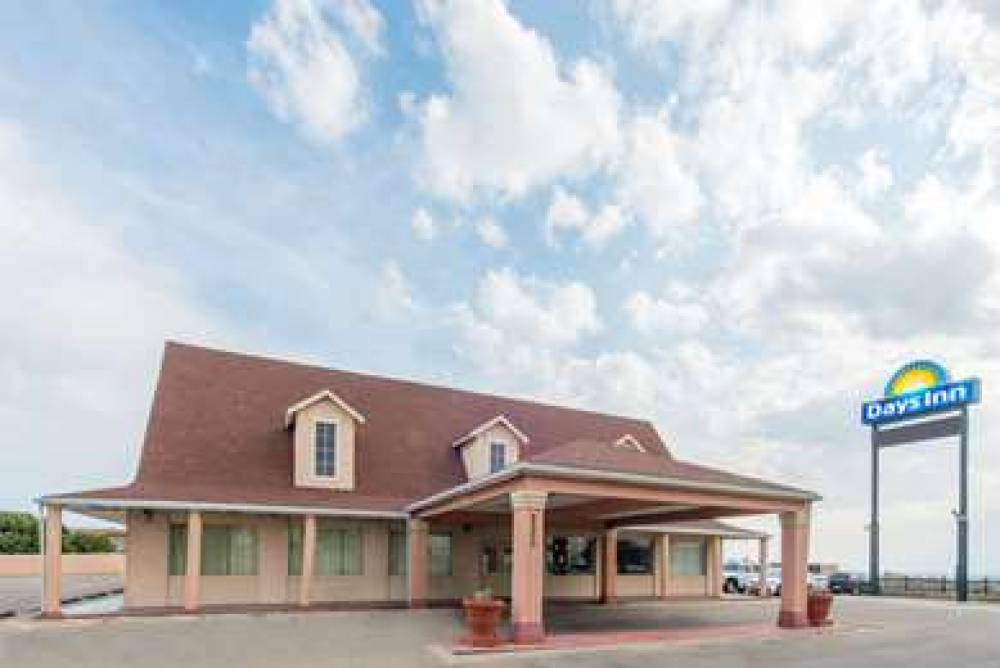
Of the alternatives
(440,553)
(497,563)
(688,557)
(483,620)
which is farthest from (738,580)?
(483,620)

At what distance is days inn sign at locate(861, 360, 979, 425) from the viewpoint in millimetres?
33344

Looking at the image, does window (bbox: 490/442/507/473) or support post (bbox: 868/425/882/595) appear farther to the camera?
support post (bbox: 868/425/882/595)

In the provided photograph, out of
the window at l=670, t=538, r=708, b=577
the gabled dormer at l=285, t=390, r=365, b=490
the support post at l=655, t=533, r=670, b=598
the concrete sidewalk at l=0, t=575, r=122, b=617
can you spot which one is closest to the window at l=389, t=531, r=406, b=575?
the gabled dormer at l=285, t=390, r=365, b=490

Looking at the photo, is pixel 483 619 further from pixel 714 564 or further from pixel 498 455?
pixel 714 564

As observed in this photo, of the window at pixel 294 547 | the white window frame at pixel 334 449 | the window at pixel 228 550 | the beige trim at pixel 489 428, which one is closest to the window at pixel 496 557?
the beige trim at pixel 489 428

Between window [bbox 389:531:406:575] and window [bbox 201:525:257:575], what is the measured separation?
13.4ft

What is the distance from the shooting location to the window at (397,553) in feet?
83.9

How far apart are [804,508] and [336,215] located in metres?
15.5

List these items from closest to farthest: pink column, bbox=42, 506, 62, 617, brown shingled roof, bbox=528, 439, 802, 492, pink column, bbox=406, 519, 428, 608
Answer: brown shingled roof, bbox=528, 439, 802, 492
pink column, bbox=42, 506, 62, 617
pink column, bbox=406, 519, 428, 608

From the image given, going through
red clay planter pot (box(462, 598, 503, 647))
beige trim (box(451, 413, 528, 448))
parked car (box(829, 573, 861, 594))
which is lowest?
parked car (box(829, 573, 861, 594))

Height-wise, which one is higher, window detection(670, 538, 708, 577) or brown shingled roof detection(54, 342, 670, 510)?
brown shingled roof detection(54, 342, 670, 510)

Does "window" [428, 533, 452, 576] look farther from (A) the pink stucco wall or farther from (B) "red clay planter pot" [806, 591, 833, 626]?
(B) "red clay planter pot" [806, 591, 833, 626]

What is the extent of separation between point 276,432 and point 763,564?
19.6 m

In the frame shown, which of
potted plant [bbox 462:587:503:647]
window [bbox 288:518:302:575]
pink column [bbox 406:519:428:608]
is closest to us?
potted plant [bbox 462:587:503:647]
